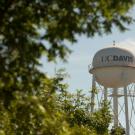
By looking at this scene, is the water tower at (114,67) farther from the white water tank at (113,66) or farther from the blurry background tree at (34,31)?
the blurry background tree at (34,31)

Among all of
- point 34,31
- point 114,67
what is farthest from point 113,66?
point 34,31

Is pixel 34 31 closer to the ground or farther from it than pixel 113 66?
closer to the ground

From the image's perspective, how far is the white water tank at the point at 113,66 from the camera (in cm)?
5747

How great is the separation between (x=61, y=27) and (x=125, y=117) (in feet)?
170

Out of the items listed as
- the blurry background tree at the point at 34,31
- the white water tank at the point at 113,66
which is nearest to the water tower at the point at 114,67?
the white water tank at the point at 113,66

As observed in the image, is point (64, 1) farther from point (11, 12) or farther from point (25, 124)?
point (25, 124)

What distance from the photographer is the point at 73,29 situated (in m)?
13.0

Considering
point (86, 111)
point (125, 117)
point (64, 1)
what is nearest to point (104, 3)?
point (64, 1)

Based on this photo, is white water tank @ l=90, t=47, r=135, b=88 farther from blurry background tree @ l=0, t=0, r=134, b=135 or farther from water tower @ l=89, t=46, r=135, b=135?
blurry background tree @ l=0, t=0, r=134, b=135

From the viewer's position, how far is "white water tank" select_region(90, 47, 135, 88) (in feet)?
189

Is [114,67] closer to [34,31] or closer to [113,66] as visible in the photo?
[113,66]

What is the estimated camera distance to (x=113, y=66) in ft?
188

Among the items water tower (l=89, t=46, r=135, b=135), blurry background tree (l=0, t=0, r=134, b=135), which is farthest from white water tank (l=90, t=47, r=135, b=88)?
blurry background tree (l=0, t=0, r=134, b=135)

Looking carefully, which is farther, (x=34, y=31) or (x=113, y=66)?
(x=113, y=66)
